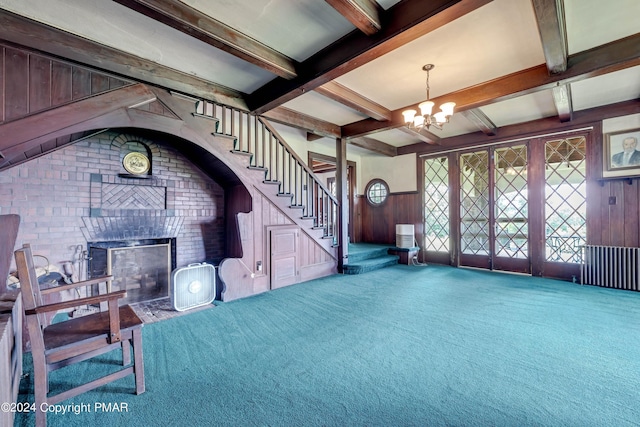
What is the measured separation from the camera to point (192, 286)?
322cm

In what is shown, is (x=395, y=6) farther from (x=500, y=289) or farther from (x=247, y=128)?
(x=500, y=289)

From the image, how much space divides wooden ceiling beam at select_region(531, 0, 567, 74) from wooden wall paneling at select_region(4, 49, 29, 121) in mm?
3971

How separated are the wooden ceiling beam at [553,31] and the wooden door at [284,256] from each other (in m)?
3.55

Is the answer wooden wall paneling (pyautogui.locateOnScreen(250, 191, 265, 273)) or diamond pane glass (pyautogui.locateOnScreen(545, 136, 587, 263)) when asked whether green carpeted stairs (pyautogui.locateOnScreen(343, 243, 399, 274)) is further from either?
diamond pane glass (pyautogui.locateOnScreen(545, 136, 587, 263))

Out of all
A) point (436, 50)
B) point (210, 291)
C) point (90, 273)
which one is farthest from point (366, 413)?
point (90, 273)

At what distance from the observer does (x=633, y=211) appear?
401 cm

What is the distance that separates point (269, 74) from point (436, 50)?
6.09 feet

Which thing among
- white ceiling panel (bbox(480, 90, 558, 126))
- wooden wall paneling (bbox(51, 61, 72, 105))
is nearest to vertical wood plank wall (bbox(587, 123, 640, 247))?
white ceiling panel (bbox(480, 90, 558, 126))

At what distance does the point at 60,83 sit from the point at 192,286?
2318 mm

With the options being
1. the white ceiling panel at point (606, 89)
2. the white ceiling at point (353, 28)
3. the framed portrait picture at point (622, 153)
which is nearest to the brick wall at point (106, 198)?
the white ceiling at point (353, 28)

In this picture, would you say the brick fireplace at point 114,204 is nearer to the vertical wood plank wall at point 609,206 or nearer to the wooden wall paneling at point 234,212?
the wooden wall paneling at point 234,212

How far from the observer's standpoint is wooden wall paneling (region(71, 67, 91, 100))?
8.05 feet

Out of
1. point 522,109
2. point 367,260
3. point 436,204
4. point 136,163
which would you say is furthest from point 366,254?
point 136,163

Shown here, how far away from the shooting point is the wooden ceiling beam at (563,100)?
3.34 metres
